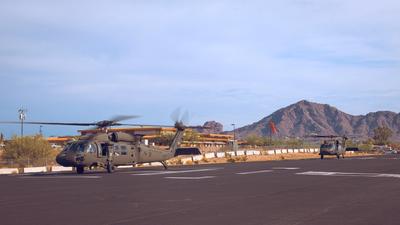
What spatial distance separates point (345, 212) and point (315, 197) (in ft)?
12.5

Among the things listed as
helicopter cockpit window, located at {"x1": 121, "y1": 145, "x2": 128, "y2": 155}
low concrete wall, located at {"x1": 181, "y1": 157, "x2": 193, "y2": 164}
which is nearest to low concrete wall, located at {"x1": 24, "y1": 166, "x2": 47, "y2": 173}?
helicopter cockpit window, located at {"x1": 121, "y1": 145, "x2": 128, "y2": 155}

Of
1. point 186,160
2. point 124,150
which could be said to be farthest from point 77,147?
point 186,160

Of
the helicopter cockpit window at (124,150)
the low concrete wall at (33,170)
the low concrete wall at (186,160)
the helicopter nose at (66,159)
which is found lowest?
the low concrete wall at (33,170)

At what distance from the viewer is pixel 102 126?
3472cm

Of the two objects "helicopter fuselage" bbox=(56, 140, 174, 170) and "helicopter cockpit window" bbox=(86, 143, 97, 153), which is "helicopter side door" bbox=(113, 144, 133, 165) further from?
"helicopter cockpit window" bbox=(86, 143, 97, 153)

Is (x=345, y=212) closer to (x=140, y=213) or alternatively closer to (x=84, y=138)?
(x=140, y=213)

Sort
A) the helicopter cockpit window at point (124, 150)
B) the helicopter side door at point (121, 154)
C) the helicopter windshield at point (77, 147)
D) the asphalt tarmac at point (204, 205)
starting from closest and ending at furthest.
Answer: the asphalt tarmac at point (204, 205), the helicopter windshield at point (77, 147), the helicopter side door at point (121, 154), the helicopter cockpit window at point (124, 150)

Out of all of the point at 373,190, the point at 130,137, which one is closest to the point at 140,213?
the point at 373,190

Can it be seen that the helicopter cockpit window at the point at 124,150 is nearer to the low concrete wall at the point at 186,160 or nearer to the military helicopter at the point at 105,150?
the military helicopter at the point at 105,150

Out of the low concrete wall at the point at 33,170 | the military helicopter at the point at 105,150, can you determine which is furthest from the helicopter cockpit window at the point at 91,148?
the low concrete wall at the point at 33,170

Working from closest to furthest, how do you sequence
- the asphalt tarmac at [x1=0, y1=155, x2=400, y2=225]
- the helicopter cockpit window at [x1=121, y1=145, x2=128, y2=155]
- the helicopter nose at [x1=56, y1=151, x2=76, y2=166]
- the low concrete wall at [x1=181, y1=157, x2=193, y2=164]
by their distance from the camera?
the asphalt tarmac at [x1=0, y1=155, x2=400, y2=225] < the helicopter nose at [x1=56, y1=151, x2=76, y2=166] < the helicopter cockpit window at [x1=121, y1=145, x2=128, y2=155] < the low concrete wall at [x1=181, y1=157, x2=193, y2=164]

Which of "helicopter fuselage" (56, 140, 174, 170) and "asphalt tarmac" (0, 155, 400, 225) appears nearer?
"asphalt tarmac" (0, 155, 400, 225)

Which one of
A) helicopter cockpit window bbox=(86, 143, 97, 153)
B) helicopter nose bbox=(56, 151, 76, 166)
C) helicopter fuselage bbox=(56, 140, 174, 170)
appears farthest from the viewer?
helicopter cockpit window bbox=(86, 143, 97, 153)

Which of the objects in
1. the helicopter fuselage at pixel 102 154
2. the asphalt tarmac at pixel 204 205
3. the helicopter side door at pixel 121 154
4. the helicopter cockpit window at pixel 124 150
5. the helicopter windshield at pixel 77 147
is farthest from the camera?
the helicopter cockpit window at pixel 124 150
